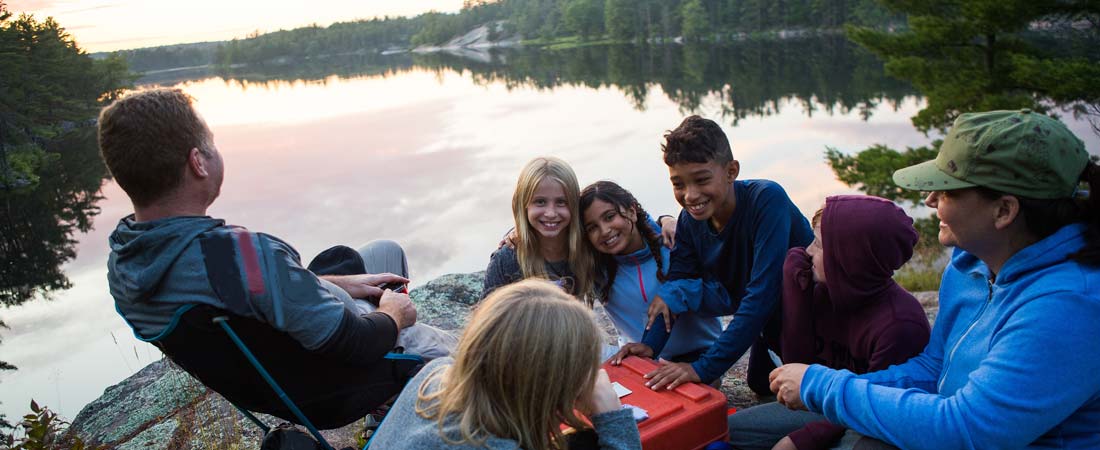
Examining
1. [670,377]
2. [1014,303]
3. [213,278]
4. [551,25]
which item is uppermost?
[551,25]

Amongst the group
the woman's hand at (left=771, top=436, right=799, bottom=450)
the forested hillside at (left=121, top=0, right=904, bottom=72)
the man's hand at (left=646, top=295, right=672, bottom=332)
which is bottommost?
the woman's hand at (left=771, top=436, right=799, bottom=450)

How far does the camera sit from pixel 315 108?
27562 millimetres

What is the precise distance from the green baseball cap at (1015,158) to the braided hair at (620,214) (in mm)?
1596

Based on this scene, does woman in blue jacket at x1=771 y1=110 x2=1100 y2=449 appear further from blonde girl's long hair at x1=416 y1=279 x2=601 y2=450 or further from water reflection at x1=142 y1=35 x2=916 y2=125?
water reflection at x1=142 y1=35 x2=916 y2=125

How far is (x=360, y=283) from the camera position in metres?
2.62

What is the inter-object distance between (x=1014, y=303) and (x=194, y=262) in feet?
6.72

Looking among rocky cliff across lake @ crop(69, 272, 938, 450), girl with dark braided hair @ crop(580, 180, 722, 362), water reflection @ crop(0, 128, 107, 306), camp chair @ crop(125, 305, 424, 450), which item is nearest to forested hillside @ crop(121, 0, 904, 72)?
water reflection @ crop(0, 128, 107, 306)

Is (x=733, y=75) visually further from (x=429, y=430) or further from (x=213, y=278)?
(x=429, y=430)

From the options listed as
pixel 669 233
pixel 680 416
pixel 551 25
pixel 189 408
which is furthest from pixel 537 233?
pixel 551 25

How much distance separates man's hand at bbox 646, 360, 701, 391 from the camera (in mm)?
2609

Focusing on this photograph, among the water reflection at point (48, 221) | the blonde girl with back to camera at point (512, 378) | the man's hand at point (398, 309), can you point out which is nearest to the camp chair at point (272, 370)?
the man's hand at point (398, 309)

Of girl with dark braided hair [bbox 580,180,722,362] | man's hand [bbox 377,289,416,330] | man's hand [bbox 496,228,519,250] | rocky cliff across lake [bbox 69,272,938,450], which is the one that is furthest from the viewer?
rocky cliff across lake [bbox 69,272,938,450]

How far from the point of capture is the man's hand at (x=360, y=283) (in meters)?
2.57

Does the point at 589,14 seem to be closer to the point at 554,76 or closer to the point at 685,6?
the point at 685,6
